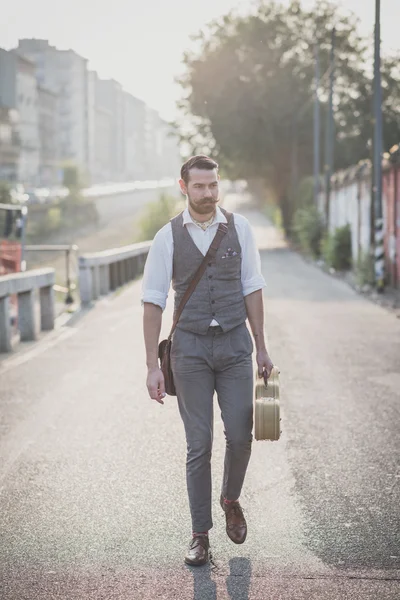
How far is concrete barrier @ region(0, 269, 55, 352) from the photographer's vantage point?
45.7 feet

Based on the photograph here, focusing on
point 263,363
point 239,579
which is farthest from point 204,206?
point 239,579

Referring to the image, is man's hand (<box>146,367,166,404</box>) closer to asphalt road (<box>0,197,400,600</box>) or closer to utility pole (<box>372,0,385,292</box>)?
asphalt road (<box>0,197,400,600</box>)

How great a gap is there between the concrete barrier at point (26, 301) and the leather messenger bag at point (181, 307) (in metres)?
8.82

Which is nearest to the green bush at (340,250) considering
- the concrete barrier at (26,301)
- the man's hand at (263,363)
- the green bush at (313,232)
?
the green bush at (313,232)

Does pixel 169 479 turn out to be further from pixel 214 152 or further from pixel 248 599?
pixel 214 152

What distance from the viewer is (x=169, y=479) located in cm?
678

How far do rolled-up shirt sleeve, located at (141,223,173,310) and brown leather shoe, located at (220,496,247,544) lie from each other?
1081 millimetres

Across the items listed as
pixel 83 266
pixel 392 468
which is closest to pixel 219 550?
pixel 392 468

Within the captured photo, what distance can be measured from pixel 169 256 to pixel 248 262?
15.2 inches

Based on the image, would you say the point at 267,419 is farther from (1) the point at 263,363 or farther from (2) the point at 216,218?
(2) the point at 216,218

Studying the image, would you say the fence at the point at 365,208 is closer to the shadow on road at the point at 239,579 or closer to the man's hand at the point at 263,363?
the man's hand at the point at 263,363

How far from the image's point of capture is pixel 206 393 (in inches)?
203

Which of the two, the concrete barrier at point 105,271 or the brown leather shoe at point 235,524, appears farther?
the concrete barrier at point 105,271

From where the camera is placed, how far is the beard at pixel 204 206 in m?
5.08
